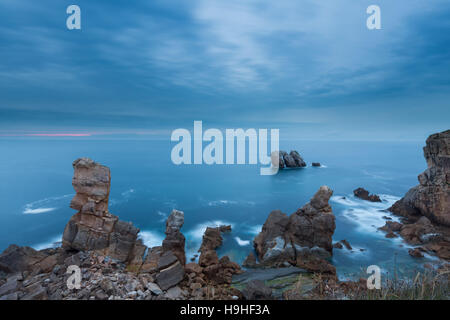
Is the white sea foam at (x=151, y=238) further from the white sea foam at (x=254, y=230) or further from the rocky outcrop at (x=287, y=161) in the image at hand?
the rocky outcrop at (x=287, y=161)

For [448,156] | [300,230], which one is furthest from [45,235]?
[448,156]

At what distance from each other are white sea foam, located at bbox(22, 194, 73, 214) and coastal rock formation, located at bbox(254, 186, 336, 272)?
3767 cm

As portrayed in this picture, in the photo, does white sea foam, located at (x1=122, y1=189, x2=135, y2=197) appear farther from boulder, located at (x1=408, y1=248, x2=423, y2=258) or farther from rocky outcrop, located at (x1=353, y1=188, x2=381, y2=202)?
rocky outcrop, located at (x1=353, y1=188, x2=381, y2=202)

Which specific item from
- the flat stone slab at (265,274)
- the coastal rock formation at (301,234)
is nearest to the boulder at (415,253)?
the coastal rock formation at (301,234)

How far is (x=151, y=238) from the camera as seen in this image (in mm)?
28156

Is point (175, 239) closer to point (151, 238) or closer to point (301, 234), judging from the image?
point (301, 234)

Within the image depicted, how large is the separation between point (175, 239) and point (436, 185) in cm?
3237

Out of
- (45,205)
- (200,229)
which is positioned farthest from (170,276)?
Answer: (45,205)

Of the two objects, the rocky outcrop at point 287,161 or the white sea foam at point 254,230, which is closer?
the white sea foam at point 254,230

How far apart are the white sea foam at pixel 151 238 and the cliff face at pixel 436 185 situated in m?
34.6

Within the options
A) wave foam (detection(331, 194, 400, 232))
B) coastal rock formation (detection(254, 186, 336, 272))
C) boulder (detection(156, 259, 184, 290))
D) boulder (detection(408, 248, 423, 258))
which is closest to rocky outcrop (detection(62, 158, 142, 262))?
boulder (detection(156, 259, 184, 290))

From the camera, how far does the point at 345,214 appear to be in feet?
120

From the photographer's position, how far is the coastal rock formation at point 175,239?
54.5ft
